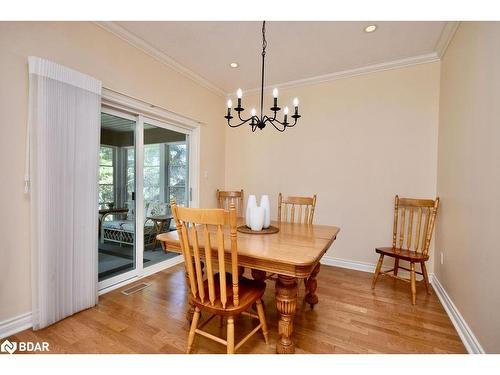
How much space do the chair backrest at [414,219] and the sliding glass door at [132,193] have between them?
282 cm

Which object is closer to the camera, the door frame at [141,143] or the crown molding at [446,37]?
the crown molding at [446,37]

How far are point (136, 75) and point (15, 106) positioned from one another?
3.77 ft

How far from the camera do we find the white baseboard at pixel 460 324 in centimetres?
155

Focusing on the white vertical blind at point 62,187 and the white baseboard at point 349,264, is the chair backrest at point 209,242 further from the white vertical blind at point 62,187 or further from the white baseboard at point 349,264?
the white baseboard at point 349,264

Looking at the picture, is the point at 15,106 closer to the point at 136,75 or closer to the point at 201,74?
the point at 136,75

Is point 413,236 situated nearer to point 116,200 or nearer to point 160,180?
point 160,180

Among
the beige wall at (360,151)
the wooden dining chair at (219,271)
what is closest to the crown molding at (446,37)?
the beige wall at (360,151)

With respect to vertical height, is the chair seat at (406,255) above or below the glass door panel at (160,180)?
below

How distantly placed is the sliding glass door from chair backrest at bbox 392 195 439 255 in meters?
2.82

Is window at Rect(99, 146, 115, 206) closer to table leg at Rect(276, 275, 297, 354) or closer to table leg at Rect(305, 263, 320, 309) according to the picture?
table leg at Rect(276, 275, 297, 354)

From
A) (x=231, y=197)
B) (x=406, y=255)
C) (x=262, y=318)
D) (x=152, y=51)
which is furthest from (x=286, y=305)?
(x=152, y=51)

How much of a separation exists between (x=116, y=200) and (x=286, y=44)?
8.31ft

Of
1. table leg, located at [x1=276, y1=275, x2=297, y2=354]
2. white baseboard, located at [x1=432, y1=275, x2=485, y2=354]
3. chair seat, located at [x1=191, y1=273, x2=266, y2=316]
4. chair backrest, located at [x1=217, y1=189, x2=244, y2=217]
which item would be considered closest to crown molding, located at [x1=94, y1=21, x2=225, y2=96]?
chair backrest, located at [x1=217, y1=189, x2=244, y2=217]

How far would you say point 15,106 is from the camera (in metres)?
1.71
